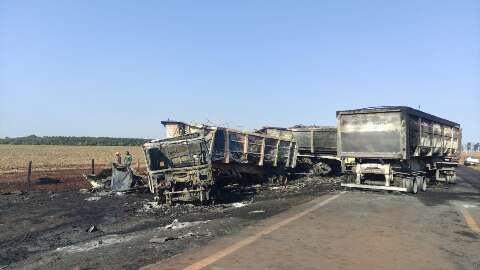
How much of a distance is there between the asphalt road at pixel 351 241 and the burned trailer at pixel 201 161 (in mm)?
3679

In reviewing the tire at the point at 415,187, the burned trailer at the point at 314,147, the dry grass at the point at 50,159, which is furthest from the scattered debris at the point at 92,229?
the dry grass at the point at 50,159

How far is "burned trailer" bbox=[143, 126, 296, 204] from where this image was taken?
1418 centimetres

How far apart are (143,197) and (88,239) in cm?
713

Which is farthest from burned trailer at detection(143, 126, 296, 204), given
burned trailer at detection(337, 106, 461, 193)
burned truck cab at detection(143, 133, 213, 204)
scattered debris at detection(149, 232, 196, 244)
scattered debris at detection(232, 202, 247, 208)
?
scattered debris at detection(149, 232, 196, 244)

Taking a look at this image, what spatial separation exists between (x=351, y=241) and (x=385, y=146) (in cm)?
849

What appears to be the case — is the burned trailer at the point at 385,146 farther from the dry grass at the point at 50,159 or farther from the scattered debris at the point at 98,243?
the dry grass at the point at 50,159

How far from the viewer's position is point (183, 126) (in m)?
18.4

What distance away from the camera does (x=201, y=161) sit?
1470 centimetres

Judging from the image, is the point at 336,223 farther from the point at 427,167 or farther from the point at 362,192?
the point at 427,167

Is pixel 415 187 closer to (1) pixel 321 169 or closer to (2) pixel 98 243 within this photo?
(1) pixel 321 169

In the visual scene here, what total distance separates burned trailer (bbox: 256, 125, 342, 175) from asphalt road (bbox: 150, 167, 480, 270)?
1094 centimetres

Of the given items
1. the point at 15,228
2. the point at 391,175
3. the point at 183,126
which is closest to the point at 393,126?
the point at 391,175

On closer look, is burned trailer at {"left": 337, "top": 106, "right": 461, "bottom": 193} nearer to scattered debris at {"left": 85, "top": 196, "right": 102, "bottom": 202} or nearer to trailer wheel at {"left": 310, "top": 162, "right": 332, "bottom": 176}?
trailer wheel at {"left": 310, "top": 162, "right": 332, "bottom": 176}

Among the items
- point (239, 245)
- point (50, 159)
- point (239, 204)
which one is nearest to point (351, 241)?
point (239, 245)
